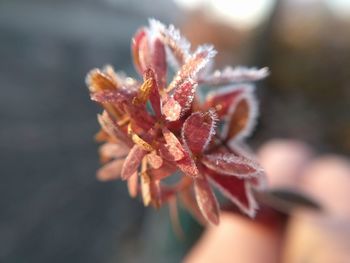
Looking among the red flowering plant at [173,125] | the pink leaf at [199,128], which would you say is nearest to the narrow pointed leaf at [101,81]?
the red flowering plant at [173,125]

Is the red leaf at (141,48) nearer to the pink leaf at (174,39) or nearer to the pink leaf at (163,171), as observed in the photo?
the pink leaf at (174,39)

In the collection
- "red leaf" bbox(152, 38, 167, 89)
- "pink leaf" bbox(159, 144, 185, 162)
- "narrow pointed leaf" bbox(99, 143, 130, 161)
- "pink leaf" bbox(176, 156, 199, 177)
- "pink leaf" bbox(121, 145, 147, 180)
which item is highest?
"red leaf" bbox(152, 38, 167, 89)

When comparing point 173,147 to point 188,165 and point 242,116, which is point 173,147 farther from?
point 242,116

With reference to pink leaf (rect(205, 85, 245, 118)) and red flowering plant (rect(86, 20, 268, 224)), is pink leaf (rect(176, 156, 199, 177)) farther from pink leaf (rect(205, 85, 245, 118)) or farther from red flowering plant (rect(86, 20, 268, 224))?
pink leaf (rect(205, 85, 245, 118))

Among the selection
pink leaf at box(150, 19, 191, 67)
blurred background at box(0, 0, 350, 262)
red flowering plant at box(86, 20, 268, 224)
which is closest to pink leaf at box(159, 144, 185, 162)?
red flowering plant at box(86, 20, 268, 224)

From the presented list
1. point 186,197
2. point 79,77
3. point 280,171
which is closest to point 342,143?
point 280,171
